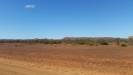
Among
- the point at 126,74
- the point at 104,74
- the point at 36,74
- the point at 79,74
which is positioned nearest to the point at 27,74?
the point at 36,74

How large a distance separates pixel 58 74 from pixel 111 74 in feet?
11.0

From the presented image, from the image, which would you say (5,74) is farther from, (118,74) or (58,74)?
(118,74)

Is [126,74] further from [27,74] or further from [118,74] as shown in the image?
[27,74]

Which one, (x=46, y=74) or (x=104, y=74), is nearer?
(x=46, y=74)

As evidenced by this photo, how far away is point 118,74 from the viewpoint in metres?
16.4

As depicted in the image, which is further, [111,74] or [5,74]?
[111,74]

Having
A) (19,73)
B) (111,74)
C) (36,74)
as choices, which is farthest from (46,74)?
(111,74)

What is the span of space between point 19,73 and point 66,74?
2.70m

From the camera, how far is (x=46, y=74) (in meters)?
15.1

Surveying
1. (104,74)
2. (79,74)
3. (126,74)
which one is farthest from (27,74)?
(126,74)

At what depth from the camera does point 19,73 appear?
1562cm

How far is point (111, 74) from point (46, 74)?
4.04 m

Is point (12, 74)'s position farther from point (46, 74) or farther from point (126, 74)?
point (126, 74)

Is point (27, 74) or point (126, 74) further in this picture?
point (126, 74)
